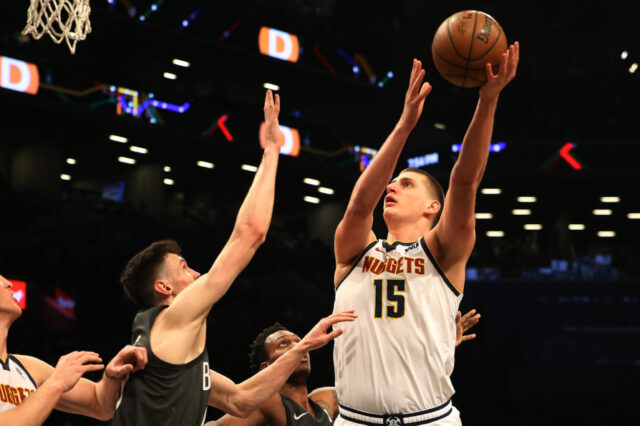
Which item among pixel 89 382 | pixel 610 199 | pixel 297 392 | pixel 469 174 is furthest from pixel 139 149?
pixel 469 174

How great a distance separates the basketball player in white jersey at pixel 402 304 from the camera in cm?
406

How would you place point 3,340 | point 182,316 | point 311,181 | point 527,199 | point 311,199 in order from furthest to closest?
point 311,199, point 311,181, point 527,199, point 3,340, point 182,316

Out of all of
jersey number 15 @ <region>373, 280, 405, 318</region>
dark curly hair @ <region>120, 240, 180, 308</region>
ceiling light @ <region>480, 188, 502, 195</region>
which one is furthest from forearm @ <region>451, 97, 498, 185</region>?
ceiling light @ <region>480, 188, 502, 195</region>

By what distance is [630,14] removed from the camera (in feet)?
88.7

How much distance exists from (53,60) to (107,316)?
30.9ft

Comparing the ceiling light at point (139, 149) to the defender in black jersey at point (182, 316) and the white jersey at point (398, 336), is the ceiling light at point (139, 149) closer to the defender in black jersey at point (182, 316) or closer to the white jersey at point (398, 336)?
the defender in black jersey at point (182, 316)

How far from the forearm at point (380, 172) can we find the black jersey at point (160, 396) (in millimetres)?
1131

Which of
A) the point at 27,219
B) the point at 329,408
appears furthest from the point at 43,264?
the point at 329,408

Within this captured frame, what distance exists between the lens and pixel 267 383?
14.7 ft

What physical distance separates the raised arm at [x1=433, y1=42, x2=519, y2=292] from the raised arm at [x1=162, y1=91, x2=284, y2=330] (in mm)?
870

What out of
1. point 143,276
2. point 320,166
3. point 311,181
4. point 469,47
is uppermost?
point 320,166

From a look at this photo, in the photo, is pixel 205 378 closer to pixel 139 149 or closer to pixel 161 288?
pixel 161 288

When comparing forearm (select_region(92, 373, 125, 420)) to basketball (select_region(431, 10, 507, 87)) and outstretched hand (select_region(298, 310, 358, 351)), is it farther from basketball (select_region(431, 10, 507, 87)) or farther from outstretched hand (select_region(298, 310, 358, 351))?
basketball (select_region(431, 10, 507, 87))

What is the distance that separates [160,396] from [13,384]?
3.25 ft
